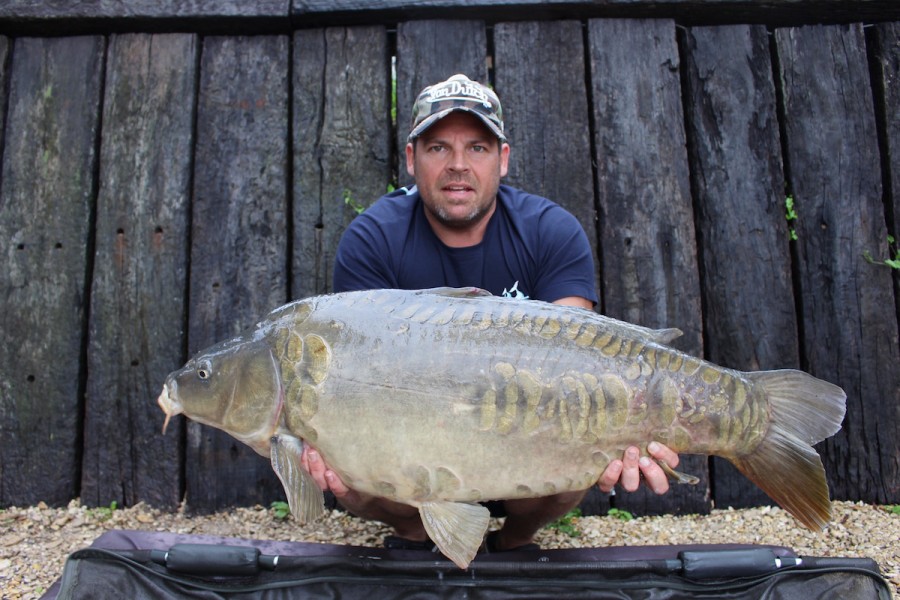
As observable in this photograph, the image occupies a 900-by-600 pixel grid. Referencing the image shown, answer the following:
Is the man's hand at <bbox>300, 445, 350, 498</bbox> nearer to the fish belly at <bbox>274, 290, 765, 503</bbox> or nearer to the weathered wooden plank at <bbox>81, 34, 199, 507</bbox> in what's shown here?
the fish belly at <bbox>274, 290, 765, 503</bbox>

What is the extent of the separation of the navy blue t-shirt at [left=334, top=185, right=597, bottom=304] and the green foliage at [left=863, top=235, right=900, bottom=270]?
127 cm

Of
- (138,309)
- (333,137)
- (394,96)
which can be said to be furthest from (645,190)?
(138,309)

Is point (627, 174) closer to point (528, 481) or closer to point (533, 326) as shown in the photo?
point (533, 326)

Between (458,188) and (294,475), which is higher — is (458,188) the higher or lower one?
the higher one

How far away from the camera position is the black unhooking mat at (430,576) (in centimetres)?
213

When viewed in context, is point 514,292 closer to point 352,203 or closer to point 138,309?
point 352,203

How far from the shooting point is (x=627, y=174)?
10.4 ft

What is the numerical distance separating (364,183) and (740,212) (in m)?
1.59

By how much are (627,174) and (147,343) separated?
2140 millimetres

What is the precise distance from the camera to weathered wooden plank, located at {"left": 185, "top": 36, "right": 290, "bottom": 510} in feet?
10.3

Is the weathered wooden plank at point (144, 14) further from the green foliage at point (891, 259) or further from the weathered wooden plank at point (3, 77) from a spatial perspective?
the green foliage at point (891, 259)

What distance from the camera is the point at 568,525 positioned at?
3047 millimetres

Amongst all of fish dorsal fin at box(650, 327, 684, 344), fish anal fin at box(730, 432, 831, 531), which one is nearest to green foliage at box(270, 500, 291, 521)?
fish dorsal fin at box(650, 327, 684, 344)

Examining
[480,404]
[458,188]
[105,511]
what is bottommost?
[105,511]
